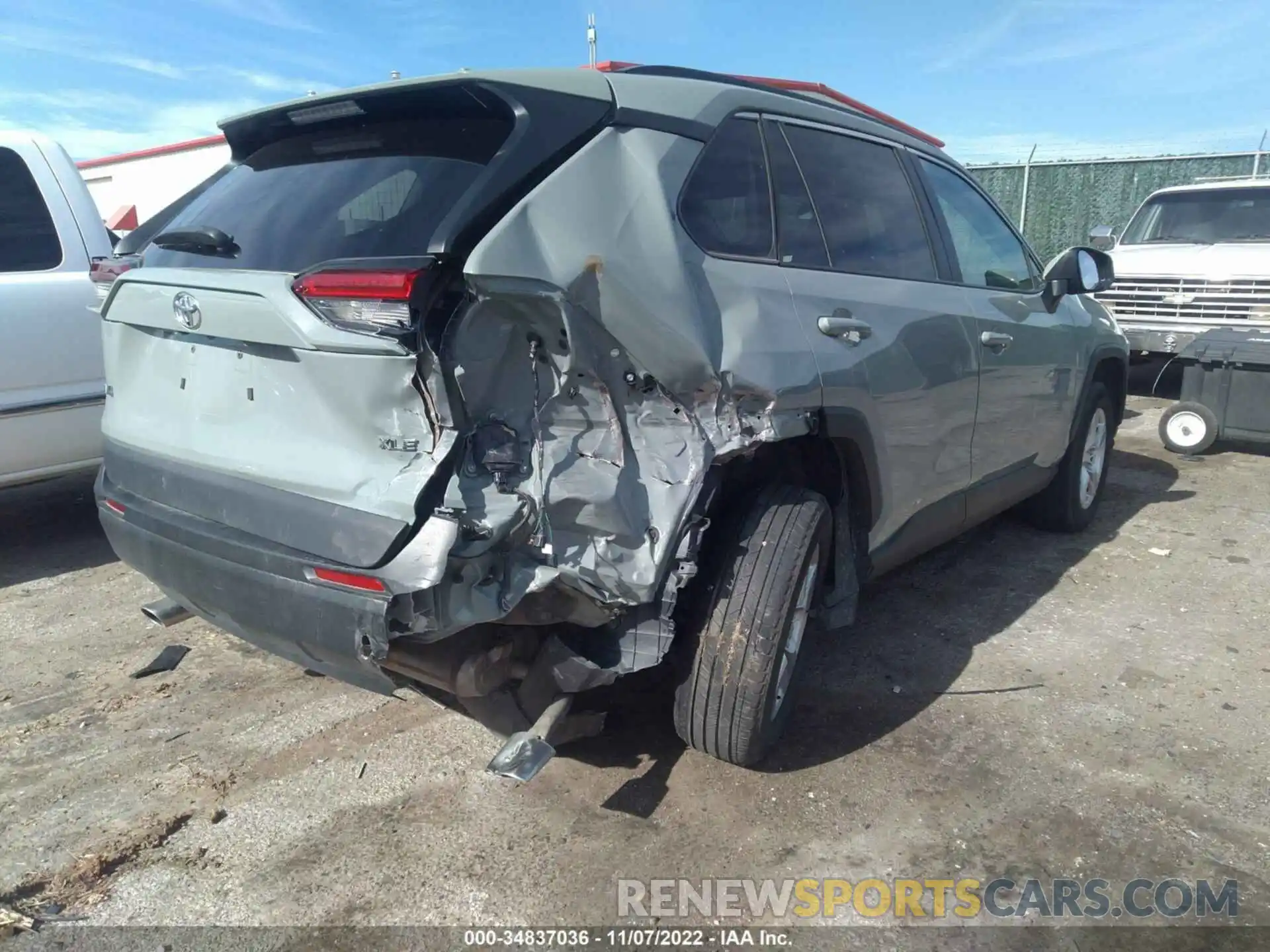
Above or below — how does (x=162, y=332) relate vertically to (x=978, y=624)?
above

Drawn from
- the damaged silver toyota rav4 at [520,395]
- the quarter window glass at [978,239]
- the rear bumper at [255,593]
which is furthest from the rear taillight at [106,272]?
the quarter window glass at [978,239]

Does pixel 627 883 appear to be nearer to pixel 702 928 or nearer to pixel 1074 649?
pixel 702 928

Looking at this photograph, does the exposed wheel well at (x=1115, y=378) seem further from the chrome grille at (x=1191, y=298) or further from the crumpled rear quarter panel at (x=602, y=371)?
the chrome grille at (x=1191, y=298)

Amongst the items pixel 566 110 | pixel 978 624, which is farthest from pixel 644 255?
pixel 978 624

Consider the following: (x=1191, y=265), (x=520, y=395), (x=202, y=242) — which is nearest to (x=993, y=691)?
(x=520, y=395)

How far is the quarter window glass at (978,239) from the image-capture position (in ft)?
12.9

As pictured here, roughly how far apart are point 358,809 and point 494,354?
4.77 ft

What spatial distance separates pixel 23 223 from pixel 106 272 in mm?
2422

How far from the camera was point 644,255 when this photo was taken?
239 cm

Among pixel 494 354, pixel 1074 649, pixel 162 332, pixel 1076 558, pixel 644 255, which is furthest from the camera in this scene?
pixel 1076 558

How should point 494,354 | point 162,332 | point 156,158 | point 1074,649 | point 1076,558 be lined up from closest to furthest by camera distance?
point 494,354 → point 162,332 → point 1074,649 → point 1076,558 → point 156,158

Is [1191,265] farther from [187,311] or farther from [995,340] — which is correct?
[187,311]

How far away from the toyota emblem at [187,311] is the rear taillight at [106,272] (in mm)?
499

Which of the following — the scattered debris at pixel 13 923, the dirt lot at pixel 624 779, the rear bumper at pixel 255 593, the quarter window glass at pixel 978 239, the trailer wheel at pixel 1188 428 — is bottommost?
the trailer wheel at pixel 1188 428
